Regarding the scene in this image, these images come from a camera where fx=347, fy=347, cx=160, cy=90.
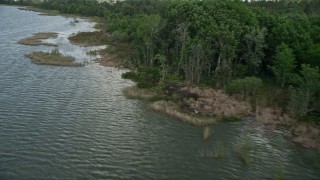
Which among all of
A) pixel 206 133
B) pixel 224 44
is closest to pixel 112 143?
pixel 206 133

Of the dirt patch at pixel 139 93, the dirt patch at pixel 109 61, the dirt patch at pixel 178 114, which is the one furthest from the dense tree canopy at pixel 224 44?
the dirt patch at pixel 178 114

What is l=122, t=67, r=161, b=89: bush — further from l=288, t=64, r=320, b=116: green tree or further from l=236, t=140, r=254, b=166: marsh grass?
l=236, t=140, r=254, b=166: marsh grass

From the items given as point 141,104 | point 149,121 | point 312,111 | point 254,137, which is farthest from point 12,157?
point 312,111

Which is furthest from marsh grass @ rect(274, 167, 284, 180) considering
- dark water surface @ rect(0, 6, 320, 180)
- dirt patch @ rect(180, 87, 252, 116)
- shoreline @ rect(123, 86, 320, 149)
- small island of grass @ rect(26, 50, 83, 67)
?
small island of grass @ rect(26, 50, 83, 67)

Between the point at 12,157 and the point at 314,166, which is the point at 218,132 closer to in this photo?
the point at 314,166

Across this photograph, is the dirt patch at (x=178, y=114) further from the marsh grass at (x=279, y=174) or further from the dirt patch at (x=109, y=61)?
the dirt patch at (x=109, y=61)
